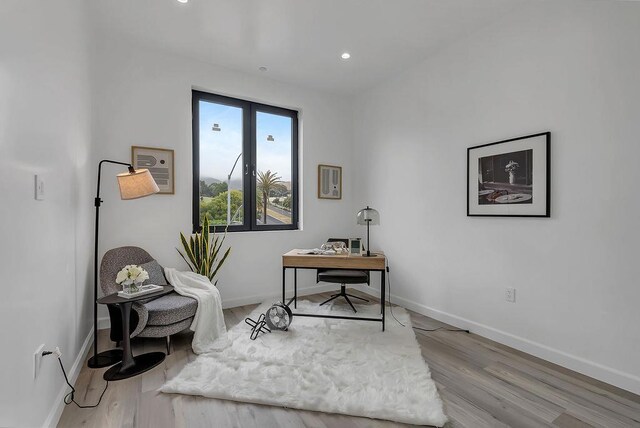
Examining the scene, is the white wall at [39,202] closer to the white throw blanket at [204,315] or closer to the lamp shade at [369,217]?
the white throw blanket at [204,315]

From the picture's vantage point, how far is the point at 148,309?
244 centimetres

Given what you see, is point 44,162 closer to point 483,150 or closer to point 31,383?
point 31,383

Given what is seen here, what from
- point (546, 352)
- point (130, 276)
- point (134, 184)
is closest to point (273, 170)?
point (134, 184)

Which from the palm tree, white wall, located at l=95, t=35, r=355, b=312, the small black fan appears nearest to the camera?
the small black fan

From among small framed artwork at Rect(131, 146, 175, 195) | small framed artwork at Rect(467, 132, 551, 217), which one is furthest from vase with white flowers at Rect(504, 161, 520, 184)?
small framed artwork at Rect(131, 146, 175, 195)

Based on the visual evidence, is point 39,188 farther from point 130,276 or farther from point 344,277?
point 344,277

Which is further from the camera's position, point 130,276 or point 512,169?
point 512,169

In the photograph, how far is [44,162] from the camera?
155 cm

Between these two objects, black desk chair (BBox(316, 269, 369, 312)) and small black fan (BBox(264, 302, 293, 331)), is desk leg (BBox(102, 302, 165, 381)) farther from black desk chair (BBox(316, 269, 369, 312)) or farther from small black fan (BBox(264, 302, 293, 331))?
black desk chair (BBox(316, 269, 369, 312))

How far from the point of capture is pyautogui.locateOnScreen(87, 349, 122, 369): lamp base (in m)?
2.31

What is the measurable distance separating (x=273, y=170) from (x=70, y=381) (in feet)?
9.62

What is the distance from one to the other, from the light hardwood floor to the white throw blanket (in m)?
0.17

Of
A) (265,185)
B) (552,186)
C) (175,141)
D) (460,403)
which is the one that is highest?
(175,141)

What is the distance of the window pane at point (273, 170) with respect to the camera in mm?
4070
